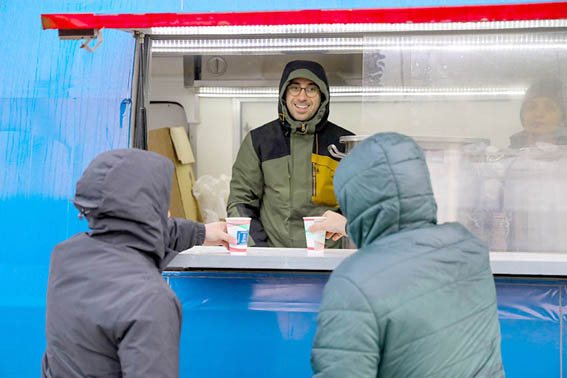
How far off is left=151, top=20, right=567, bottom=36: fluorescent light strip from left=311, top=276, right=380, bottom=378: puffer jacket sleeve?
1.75 metres

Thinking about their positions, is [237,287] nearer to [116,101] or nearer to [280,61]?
[116,101]

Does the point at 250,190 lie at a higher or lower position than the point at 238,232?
higher

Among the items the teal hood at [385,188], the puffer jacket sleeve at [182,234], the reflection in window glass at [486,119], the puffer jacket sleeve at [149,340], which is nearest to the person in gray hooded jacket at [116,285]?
the puffer jacket sleeve at [149,340]

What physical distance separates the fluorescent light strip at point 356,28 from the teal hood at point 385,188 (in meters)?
1.47

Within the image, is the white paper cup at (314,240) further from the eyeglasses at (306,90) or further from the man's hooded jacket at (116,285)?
the eyeglasses at (306,90)

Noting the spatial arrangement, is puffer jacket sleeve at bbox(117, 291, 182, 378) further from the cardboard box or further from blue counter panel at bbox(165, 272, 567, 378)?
the cardboard box

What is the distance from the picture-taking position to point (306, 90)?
3359 mm

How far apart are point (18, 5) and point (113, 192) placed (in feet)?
7.45

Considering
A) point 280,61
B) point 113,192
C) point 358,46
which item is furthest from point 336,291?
point 280,61

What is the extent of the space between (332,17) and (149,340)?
1539mm

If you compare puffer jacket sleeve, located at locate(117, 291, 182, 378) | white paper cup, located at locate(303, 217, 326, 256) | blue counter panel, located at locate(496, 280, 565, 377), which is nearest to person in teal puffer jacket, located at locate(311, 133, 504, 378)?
puffer jacket sleeve, located at locate(117, 291, 182, 378)

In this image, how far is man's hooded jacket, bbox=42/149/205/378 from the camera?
4.95ft

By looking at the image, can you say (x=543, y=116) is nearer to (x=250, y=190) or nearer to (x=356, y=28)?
(x=356, y=28)

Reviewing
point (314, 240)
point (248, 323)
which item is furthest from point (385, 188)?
point (248, 323)
